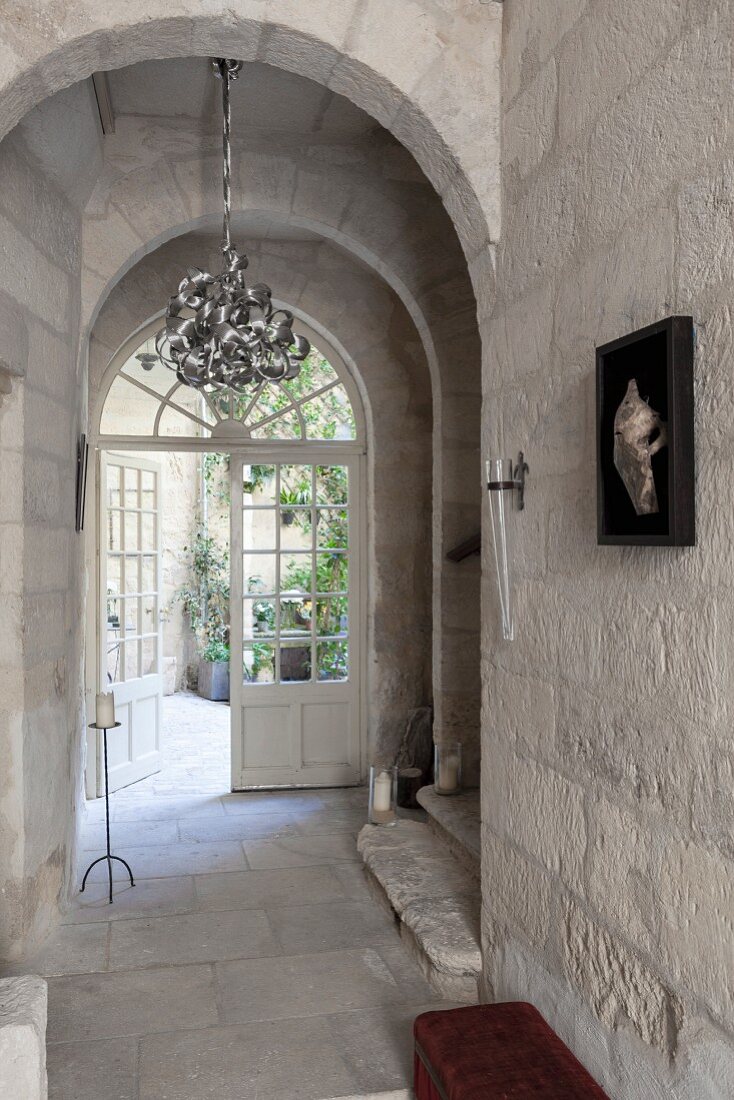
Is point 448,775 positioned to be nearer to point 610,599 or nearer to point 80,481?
point 80,481

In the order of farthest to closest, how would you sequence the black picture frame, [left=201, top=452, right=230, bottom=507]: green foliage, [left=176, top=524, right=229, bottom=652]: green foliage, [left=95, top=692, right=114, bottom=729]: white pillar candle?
1. [left=201, top=452, right=230, bottom=507]: green foliage
2. [left=176, top=524, right=229, bottom=652]: green foliage
3. the black picture frame
4. [left=95, top=692, right=114, bottom=729]: white pillar candle

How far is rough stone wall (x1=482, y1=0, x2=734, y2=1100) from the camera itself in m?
1.50

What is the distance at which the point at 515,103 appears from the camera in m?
2.29

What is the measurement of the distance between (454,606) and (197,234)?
2.43 m

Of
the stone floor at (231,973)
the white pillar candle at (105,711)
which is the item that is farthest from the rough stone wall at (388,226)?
the white pillar candle at (105,711)

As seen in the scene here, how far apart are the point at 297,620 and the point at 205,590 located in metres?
3.94

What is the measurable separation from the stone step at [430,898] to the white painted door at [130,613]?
2.11 metres

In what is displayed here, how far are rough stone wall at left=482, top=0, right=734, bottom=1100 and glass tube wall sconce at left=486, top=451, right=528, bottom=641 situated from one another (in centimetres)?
4

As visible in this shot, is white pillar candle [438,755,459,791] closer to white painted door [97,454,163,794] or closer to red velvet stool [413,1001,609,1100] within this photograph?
red velvet stool [413,1001,609,1100]

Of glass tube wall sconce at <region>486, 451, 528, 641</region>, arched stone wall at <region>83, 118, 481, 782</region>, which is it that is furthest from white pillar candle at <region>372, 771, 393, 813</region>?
glass tube wall sconce at <region>486, 451, 528, 641</region>

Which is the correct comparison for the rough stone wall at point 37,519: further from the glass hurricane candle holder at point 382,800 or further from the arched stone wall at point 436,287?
the glass hurricane candle holder at point 382,800

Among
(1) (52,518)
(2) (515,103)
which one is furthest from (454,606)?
(2) (515,103)

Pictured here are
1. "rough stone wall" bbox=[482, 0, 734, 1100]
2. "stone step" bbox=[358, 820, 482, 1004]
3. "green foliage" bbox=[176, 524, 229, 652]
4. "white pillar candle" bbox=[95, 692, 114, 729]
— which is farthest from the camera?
"green foliage" bbox=[176, 524, 229, 652]

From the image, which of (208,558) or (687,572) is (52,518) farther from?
(208,558)
